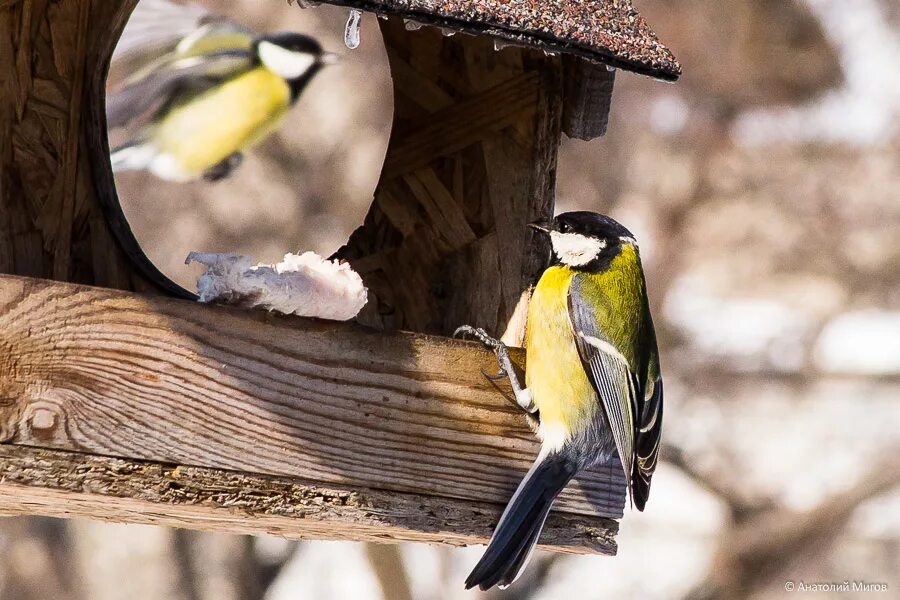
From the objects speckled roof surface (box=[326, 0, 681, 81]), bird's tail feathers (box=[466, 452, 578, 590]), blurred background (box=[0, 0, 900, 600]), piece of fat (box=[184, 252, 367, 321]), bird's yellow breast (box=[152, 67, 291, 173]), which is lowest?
blurred background (box=[0, 0, 900, 600])

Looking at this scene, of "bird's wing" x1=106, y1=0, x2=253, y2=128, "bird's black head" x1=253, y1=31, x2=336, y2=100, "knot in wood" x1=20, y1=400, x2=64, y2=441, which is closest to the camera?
"knot in wood" x1=20, y1=400, x2=64, y2=441

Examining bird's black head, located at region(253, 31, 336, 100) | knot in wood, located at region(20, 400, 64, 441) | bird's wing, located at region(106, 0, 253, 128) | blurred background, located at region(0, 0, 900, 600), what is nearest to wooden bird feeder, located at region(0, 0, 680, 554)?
knot in wood, located at region(20, 400, 64, 441)

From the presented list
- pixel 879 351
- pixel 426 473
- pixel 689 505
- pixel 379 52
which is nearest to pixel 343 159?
pixel 379 52

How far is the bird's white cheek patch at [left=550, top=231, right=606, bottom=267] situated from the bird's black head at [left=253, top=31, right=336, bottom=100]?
2.63m

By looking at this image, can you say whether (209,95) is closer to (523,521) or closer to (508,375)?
(508,375)

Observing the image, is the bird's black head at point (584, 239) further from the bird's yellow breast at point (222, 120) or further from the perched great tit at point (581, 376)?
Answer: the bird's yellow breast at point (222, 120)

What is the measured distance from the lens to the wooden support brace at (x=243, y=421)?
1841 mm

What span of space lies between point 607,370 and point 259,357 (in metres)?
0.71

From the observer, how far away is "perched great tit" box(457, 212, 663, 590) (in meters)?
2.21

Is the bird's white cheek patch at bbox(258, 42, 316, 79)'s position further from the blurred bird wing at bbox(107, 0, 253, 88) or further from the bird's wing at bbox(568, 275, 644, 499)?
the bird's wing at bbox(568, 275, 644, 499)

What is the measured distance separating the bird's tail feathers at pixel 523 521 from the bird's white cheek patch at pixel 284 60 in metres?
3.09

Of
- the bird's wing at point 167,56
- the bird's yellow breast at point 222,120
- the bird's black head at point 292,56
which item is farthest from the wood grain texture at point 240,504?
the bird's black head at point 292,56

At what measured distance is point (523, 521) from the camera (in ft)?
7.16

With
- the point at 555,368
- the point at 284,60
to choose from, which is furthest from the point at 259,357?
the point at 284,60
